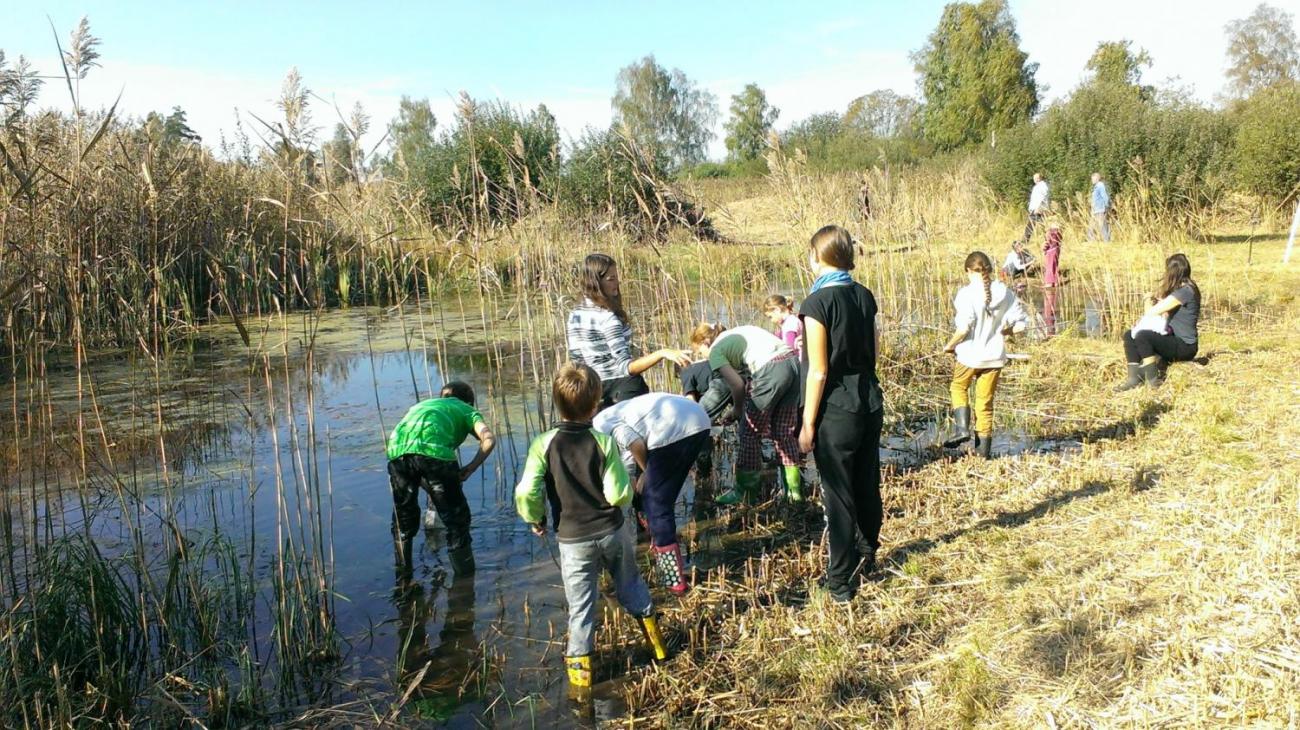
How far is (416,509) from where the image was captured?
526 centimetres

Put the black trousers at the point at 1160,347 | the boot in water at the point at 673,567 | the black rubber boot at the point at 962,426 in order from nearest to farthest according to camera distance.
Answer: the boot in water at the point at 673,567 → the black rubber boot at the point at 962,426 → the black trousers at the point at 1160,347

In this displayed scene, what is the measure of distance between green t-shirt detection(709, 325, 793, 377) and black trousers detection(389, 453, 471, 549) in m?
1.86

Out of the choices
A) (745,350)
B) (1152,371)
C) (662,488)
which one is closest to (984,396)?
(745,350)

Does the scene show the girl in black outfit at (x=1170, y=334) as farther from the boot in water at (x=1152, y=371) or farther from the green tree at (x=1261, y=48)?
the green tree at (x=1261, y=48)

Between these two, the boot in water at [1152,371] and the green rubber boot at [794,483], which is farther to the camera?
the boot in water at [1152,371]

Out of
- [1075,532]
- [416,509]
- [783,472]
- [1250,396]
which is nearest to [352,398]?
[416,509]

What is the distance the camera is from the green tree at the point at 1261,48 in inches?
2010

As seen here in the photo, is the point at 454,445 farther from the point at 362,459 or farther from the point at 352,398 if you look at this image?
the point at 352,398

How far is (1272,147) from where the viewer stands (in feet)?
57.4

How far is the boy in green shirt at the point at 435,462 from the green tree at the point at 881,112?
51.3 metres

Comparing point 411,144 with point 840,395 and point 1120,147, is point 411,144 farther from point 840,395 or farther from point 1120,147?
point 840,395

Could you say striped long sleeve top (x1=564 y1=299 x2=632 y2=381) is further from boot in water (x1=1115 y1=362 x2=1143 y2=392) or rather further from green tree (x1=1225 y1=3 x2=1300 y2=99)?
green tree (x1=1225 y1=3 x2=1300 y2=99)

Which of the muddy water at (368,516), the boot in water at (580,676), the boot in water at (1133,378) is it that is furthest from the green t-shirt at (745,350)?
the boot in water at (1133,378)

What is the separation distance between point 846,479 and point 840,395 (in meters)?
0.41
